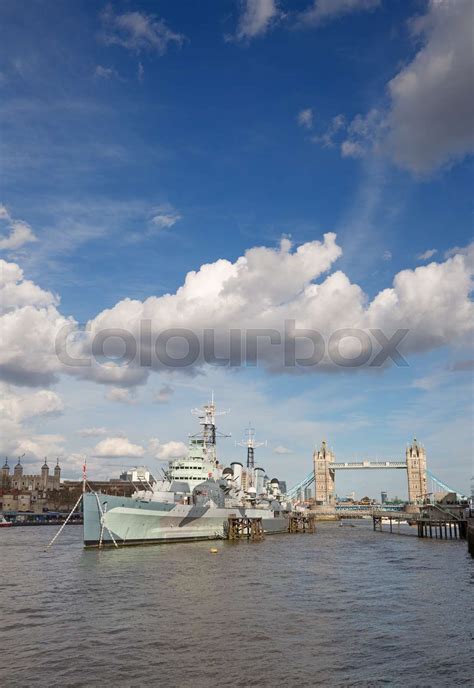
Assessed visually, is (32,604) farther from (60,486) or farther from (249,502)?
(60,486)

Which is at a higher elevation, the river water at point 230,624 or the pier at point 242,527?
the pier at point 242,527

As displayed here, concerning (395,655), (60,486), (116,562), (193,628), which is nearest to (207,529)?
(116,562)

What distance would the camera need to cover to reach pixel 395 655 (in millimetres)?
18234

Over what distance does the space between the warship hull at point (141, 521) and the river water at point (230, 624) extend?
5221mm

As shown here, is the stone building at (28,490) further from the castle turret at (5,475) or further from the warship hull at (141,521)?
the warship hull at (141,521)

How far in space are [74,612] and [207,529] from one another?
114 feet

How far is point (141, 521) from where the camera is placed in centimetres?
4809

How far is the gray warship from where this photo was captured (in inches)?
1817

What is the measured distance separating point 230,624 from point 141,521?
2735cm

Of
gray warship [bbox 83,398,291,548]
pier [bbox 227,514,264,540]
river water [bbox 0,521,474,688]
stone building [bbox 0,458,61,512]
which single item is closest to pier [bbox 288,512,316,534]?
gray warship [bbox 83,398,291,548]

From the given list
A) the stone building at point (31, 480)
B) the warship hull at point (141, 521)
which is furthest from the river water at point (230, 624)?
the stone building at point (31, 480)

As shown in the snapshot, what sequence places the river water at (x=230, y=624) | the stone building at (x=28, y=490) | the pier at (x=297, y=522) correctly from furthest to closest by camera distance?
1. the stone building at (x=28, y=490)
2. the pier at (x=297, y=522)
3. the river water at (x=230, y=624)

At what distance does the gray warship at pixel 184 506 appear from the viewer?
46156 millimetres

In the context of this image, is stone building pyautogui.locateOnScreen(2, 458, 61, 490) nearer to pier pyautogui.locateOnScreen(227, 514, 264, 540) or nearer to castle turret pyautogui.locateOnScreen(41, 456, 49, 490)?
castle turret pyautogui.locateOnScreen(41, 456, 49, 490)
